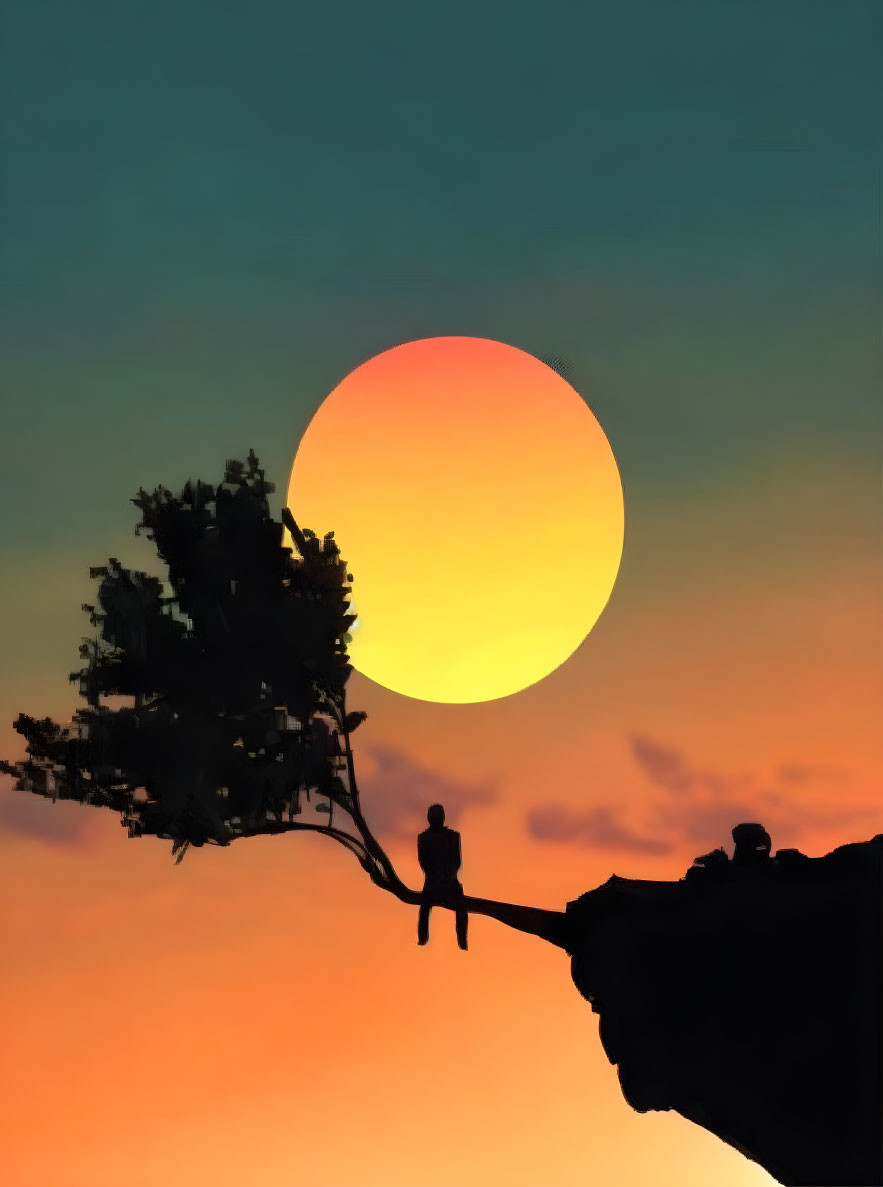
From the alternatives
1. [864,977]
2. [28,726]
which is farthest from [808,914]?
[28,726]

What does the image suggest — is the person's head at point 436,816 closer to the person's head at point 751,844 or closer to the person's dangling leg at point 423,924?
the person's dangling leg at point 423,924

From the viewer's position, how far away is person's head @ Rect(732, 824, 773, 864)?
22953 mm

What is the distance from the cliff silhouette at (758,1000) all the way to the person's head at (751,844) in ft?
0.47

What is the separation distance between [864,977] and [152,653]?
520 inches

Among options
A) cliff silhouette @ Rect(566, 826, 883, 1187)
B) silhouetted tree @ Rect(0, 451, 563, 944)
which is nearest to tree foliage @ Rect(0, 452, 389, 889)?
silhouetted tree @ Rect(0, 451, 563, 944)

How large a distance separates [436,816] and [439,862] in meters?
0.75

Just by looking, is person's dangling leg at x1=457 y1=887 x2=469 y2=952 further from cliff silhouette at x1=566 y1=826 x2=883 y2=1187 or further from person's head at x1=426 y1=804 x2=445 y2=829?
cliff silhouette at x1=566 y1=826 x2=883 y2=1187

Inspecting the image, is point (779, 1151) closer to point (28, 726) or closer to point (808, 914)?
Answer: point (808, 914)

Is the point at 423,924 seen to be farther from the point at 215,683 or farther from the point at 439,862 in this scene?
the point at 215,683

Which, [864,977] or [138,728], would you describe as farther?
[138,728]

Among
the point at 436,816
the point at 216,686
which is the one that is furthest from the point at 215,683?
the point at 436,816

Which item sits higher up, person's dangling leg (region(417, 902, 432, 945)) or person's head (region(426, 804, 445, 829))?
person's head (region(426, 804, 445, 829))

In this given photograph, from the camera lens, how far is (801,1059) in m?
21.4

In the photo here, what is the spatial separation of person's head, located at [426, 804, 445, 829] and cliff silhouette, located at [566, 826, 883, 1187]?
303 cm
